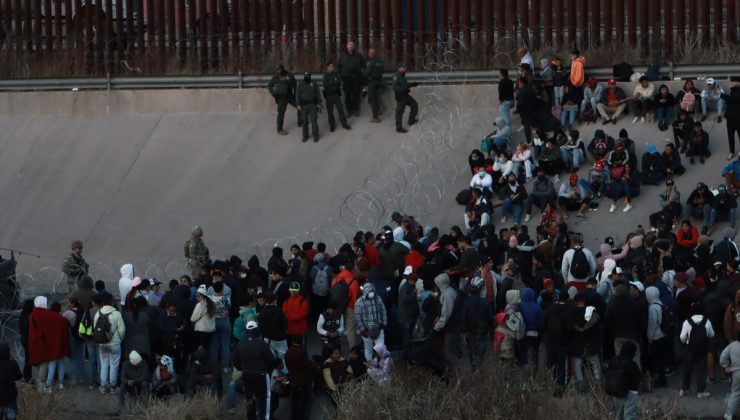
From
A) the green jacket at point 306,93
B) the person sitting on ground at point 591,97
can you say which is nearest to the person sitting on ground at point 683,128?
the person sitting on ground at point 591,97

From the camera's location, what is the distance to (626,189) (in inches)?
1024

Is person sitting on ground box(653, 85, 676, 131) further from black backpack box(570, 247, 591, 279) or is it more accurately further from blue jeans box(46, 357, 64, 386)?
blue jeans box(46, 357, 64, 386)

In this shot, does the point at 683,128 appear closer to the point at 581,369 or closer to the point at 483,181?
the point at 483,181

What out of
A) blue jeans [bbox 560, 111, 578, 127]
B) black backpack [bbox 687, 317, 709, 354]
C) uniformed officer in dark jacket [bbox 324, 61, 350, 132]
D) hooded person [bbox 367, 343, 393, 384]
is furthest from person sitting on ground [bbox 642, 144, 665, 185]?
hooded person [bbox 367, 343, 393, 384]

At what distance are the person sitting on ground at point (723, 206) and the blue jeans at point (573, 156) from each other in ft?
8.90

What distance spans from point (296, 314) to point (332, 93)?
9.60 metres

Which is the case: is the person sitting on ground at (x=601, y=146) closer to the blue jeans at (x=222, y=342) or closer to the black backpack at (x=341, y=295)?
the black backpack at (x=341, y=295)

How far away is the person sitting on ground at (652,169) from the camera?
2630 cm

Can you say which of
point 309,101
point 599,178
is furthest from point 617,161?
point 309,101

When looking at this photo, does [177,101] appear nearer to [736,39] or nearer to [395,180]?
[395,180]

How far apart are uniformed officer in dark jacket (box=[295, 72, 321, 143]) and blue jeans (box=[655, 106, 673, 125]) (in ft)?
20.3

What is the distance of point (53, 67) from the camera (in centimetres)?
3419

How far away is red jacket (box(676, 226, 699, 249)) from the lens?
76.4 feet

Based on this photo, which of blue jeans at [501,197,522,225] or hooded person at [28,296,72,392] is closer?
hooded person at [28,296,72,392]
